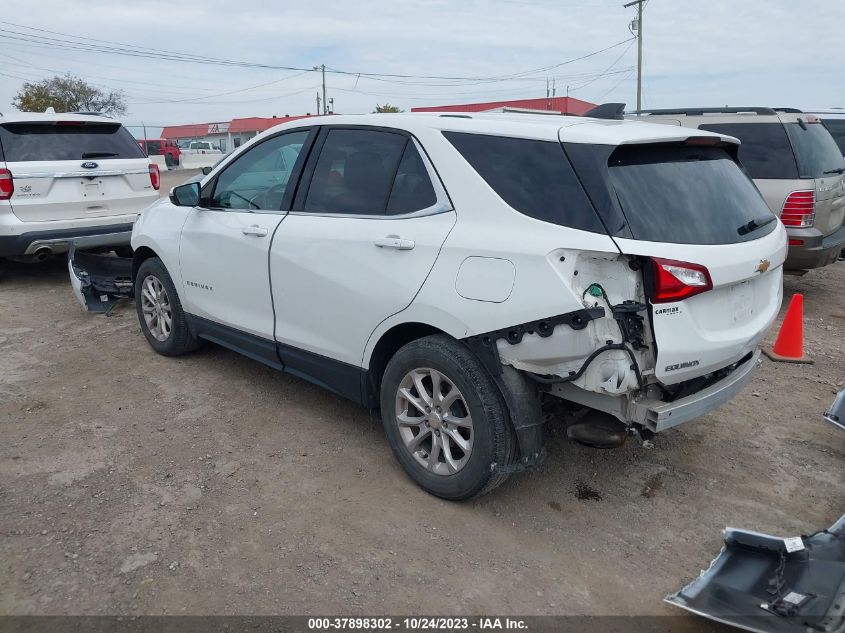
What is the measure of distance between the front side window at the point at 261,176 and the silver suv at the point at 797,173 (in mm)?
4964

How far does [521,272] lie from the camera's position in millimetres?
2922

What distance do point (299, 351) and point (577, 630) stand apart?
2.18 meters

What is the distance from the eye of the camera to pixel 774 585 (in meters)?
2.62

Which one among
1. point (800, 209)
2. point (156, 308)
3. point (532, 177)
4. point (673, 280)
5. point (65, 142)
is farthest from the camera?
point (65, 142)

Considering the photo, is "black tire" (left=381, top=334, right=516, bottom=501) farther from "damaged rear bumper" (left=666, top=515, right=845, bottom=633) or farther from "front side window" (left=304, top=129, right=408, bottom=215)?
"damaged rear bumper" (left=666, top=515, right=845, bottom=633)

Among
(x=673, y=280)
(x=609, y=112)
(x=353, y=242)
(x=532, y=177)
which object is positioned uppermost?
(x=609, y=112)

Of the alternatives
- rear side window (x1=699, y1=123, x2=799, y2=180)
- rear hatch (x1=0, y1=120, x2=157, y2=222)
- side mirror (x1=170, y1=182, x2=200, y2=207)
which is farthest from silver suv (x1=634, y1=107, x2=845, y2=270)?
rear hatch (x1=0, y1=120, x2=157, y2=222)

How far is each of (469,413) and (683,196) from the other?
1.39m

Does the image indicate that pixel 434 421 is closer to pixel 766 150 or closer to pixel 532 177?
pixel 532 177

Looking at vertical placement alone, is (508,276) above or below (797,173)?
below

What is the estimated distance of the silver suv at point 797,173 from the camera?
275 inches

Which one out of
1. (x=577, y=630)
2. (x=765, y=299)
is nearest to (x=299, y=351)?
(x=577, y=630)

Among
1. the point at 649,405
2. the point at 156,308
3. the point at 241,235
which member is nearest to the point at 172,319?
the point at 156,308

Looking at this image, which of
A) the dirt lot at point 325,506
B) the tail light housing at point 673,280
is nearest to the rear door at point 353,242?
the dirt lot at point 325,506
